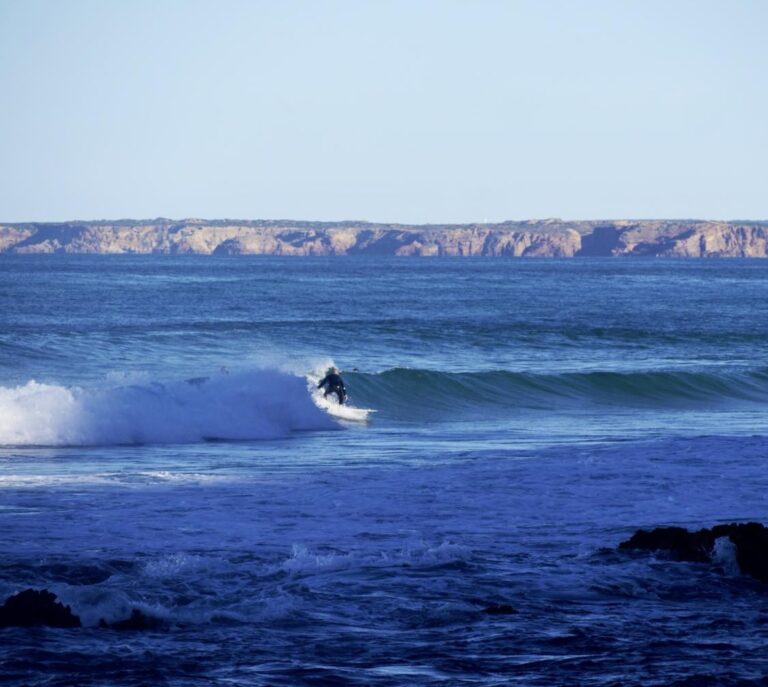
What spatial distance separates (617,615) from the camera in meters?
9.95

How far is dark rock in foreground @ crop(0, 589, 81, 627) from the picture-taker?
9.33 m

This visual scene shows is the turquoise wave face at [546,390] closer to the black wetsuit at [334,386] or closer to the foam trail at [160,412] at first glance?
the black wetsuit at [334,386]

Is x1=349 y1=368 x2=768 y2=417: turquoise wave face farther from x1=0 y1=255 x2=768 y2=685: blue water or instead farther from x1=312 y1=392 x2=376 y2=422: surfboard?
x1=312 y1=392 x2=376 y2=422: surfboard

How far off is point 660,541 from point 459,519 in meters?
2.43

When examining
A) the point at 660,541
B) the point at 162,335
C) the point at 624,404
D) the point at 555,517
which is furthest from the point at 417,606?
the point at 162,335

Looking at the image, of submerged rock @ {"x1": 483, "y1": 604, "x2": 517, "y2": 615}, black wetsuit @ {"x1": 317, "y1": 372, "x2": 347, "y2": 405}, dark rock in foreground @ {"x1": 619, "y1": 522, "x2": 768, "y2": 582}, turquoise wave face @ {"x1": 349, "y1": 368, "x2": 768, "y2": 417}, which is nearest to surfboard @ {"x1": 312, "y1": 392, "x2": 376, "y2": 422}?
black wetsuit @ {"x1": 317, "y1": 372, "x2": 347, "y2": 405}

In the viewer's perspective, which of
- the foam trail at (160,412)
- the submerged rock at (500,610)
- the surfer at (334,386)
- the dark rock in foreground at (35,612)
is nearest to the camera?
the dark rock in foreground at (35,612)

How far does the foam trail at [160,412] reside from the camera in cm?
2103

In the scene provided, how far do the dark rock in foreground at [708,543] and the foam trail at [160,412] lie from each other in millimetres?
10699

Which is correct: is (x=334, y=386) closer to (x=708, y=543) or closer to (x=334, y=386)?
(x=334, y=386)

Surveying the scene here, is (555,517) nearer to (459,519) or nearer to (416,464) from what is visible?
(459,519)

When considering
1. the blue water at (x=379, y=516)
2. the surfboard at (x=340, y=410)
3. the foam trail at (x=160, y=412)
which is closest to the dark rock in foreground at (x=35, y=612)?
the blue water at (x=379, y=516)

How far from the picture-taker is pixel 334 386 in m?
26.8

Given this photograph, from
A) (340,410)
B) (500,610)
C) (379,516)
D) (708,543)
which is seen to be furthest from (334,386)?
(500,610)
